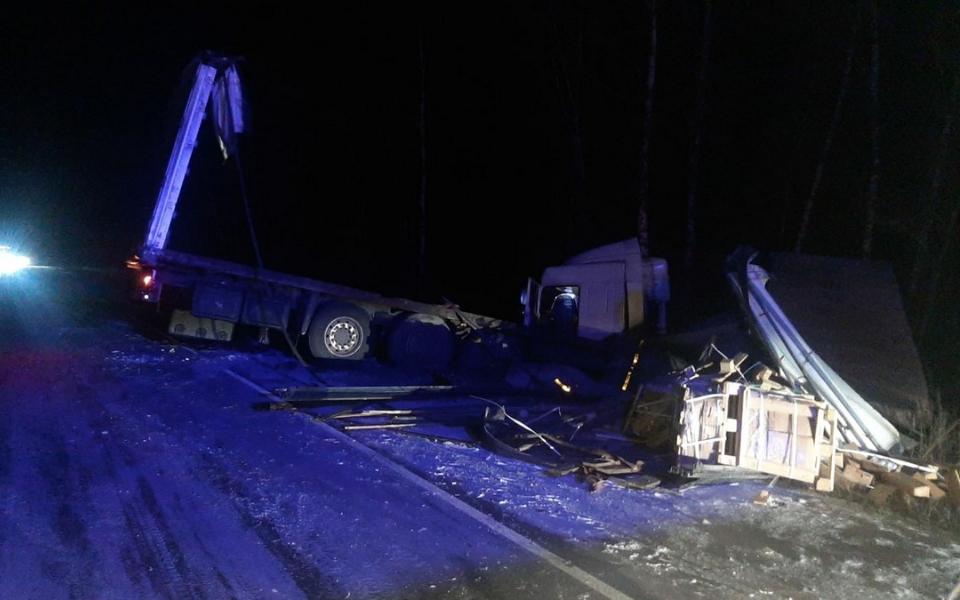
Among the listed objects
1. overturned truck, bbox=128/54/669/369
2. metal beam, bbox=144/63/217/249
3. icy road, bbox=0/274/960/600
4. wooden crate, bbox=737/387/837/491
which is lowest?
icy road, bbox=0/274/960/600

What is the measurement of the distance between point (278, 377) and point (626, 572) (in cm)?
761

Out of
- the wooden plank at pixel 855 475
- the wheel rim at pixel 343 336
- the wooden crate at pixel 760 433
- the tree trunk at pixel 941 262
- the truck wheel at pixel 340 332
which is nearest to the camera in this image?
the wooden crate at pixel 760 433

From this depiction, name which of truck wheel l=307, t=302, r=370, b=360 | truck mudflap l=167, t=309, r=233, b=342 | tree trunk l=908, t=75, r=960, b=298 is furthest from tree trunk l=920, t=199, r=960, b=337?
truck mudflap l=167, t=309, r=233, b=342

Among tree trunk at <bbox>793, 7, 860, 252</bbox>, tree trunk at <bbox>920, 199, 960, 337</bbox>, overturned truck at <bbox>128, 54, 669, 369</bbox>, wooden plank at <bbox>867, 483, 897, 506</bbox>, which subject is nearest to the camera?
wooden plank at <bbox>867, 483, 897, 506</bbox>

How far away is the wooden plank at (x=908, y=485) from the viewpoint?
6.22m

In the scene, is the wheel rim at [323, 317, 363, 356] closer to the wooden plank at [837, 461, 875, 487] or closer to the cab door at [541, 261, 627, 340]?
the cab door at [541, 261, 627, 340]

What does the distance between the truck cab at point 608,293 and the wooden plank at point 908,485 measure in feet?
19.4

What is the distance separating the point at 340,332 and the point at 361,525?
8007 millimetres

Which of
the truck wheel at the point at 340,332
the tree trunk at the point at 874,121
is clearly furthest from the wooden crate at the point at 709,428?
the tree trunk at the point at 874,121

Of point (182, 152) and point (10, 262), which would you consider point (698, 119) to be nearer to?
point (182, 152)

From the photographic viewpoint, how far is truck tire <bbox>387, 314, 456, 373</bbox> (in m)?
13.4

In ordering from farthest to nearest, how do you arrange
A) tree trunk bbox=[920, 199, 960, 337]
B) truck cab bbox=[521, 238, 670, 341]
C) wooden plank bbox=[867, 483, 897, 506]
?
tree trunk bbox=[920, 199, 960, 337] → truck cab bbox=[521, 238, 670, 341] → wooden plank bbox=[867, 483, 897, 506]

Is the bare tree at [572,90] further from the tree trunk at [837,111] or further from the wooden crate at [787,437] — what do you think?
the wooden crate at [787,437]

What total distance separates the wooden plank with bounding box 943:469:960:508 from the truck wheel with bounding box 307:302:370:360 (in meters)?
9.49
